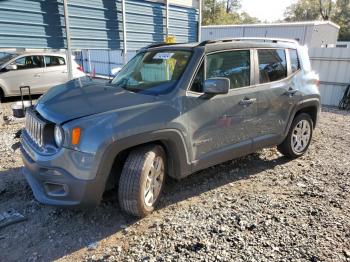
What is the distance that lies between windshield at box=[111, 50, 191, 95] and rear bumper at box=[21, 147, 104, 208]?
3.98ft

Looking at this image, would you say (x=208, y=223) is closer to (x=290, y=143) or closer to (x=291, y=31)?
(x=290, y=143)

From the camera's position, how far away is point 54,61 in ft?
34.0

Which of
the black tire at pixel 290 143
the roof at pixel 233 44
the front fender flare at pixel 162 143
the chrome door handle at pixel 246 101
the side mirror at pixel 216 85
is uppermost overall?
the roof at pixel 233 44

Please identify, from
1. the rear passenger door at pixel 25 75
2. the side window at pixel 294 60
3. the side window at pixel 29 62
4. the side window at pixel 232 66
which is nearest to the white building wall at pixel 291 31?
the side window at pixel 29 62

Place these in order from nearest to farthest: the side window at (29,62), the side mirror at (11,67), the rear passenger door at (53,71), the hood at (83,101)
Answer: the hood at (83,101) → the side mirror at (11,67) → the side window at (29,62) → the rear passenger door at (53,71)

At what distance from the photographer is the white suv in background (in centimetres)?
945

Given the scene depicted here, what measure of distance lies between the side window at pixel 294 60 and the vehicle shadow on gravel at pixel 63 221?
187 cm

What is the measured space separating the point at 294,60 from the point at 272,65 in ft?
Answer: 2.03

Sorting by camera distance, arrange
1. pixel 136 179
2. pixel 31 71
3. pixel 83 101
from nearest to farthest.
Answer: pixel 136 179 < pixel 83 101 < pixel 31 71

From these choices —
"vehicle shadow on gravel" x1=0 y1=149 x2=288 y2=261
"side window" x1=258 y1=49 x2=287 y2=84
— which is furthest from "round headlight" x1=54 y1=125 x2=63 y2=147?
"side window" x1=258 y1=49 x2=287 y2=84

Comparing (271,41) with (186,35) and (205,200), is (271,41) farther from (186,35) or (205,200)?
(186,35)

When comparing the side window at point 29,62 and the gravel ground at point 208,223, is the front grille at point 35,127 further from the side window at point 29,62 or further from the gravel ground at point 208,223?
the side window at point 29,62

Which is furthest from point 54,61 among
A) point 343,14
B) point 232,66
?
point 343,14

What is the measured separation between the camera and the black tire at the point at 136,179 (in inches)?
121
